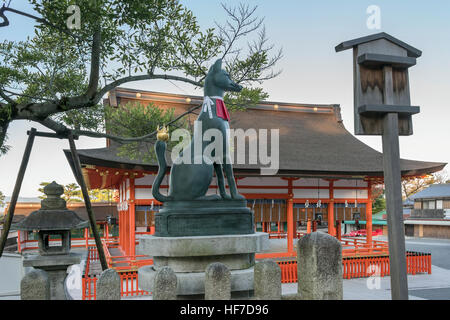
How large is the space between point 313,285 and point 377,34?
1.97 metres

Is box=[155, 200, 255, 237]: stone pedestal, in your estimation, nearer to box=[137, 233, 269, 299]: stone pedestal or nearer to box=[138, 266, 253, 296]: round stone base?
box=[137, 233, 269, 299]: stone pedestal

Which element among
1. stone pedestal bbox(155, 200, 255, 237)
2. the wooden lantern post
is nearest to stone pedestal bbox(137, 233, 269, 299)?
stone pedestal bbox(155, 200, 255, 237)

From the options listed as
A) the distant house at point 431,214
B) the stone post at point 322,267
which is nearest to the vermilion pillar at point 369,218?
the stone post at point 322,267

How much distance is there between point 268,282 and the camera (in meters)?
2.92

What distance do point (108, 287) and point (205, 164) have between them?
1697 mm

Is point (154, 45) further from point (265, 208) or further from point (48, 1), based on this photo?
point (265, 208)

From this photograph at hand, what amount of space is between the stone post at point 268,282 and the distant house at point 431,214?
1281 inches

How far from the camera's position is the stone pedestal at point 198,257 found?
3363mm

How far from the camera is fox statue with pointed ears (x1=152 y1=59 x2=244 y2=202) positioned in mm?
3848

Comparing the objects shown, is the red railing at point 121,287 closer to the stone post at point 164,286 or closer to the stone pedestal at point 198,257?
the stone pedestal at point 198,257

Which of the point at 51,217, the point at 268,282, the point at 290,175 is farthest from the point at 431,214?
the point at 268,282

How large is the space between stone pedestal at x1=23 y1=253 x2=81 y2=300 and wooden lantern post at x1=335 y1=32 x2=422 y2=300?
589 centimetres

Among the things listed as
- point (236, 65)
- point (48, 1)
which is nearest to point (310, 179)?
point (236, 65)

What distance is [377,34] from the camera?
276cm
